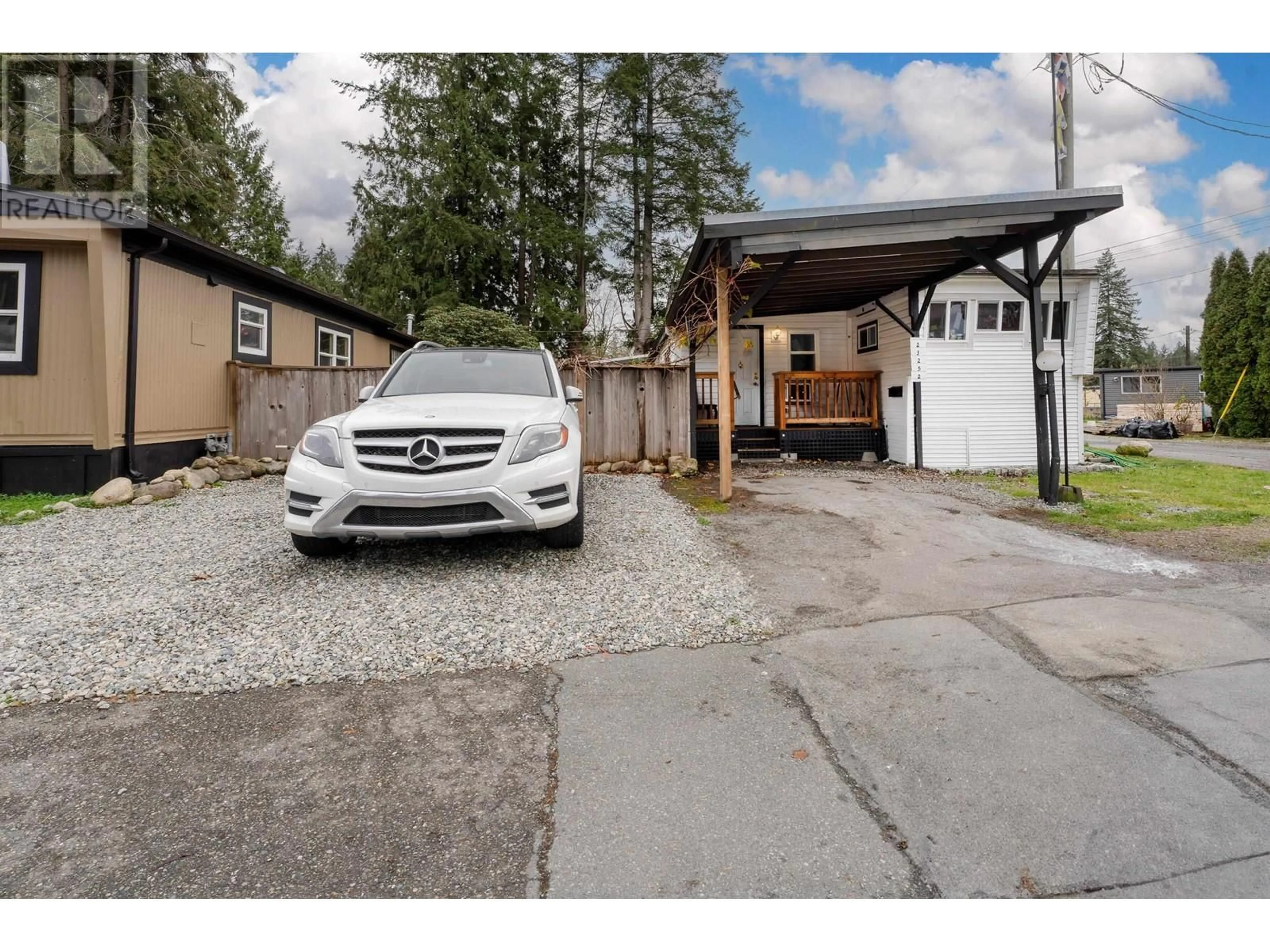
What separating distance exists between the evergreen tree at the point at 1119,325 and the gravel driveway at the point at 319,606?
55321 mm

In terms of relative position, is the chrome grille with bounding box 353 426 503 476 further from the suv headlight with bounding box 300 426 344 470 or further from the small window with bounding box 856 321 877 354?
the small window with bounding box 856 321 877 354

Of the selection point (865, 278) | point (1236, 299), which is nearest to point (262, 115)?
point (865, 278)

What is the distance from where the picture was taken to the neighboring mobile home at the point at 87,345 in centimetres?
761

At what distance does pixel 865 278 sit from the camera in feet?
34.6

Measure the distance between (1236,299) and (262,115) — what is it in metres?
34.3

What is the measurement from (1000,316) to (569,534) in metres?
10.6

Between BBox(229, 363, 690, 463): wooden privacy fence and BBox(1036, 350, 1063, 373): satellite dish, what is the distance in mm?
4757

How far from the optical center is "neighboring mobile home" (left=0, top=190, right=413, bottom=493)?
25.0 feet

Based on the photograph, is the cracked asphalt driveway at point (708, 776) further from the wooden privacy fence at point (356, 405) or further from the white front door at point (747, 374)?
the white front door at point (747, 374)

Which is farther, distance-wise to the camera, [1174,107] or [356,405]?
[1174,107]

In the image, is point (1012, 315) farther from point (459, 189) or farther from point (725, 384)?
point (459, 189)

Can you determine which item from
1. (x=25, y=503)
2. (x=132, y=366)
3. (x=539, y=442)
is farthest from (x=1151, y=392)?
(x=25, y=503)

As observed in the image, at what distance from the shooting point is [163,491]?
7.75 m

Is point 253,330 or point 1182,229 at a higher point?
point 1182,229
